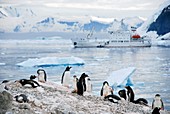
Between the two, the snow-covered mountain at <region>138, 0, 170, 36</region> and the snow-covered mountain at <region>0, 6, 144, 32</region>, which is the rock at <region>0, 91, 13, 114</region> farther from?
the snow-covered mountain at <region>0, 6, 144, 32</region>

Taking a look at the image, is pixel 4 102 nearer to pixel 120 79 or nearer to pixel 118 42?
pixel 120 79

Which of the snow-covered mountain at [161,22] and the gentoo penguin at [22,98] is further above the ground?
the snow-covered mountain at [161,22]

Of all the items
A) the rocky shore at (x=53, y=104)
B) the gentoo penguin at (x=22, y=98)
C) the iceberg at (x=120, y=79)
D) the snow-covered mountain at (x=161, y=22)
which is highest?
the snow-covered mountain at (x=161, y=22)

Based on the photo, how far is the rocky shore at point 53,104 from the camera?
3.32m

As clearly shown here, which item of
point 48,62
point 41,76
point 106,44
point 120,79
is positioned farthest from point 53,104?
point 106,44

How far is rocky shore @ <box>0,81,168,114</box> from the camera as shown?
131 inches

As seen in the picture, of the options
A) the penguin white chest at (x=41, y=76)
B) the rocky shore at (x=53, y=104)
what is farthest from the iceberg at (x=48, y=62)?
the rocky shore at (x=53, y=104)

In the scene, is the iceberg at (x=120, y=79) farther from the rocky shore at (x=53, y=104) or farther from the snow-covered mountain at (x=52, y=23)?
the snow-covered mountain at (x=52, y=23)

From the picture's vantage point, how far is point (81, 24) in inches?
3366

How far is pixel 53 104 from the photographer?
3840mm

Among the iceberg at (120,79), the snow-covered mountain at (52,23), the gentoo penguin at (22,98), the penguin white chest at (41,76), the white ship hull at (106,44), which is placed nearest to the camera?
the gentoo penguin at (22,98)

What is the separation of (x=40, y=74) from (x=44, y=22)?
279 feet

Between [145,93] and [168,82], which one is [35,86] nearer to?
[145,93]

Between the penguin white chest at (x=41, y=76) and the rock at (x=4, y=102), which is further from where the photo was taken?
the penguin white chest at (x=41, y=76)
